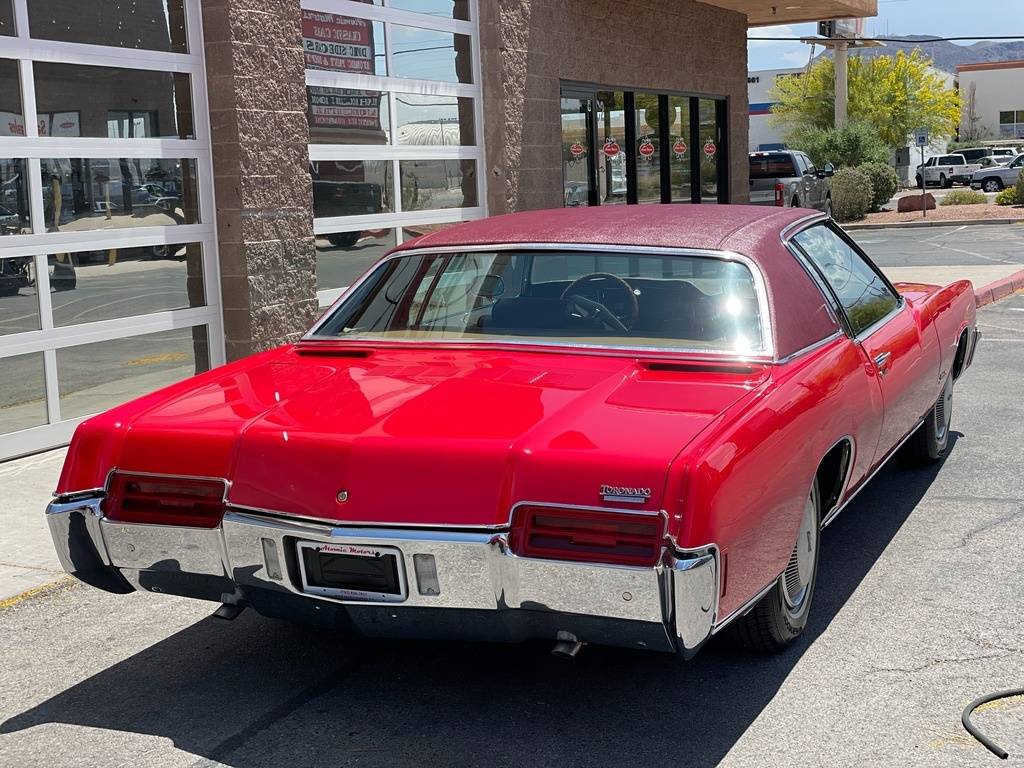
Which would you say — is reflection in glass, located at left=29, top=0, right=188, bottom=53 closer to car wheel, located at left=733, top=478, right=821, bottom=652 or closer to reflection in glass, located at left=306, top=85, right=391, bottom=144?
reflection in glass, located at left=306, top=85, right=391, bottom=144

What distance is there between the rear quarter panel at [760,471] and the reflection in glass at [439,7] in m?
7.82

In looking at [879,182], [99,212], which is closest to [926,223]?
[879,182]

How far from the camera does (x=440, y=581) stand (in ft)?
11.5

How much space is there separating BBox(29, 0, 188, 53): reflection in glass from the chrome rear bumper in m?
5.06

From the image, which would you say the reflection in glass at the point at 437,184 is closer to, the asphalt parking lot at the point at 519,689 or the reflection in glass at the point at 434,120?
the reflection in glass at the point at 434,120

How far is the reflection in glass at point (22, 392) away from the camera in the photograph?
25.4ft

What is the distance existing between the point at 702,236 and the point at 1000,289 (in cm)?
1179

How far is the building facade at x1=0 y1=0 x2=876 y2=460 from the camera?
7.95 meters

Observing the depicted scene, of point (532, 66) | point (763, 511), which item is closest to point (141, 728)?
point (763, 511)

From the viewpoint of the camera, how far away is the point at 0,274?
7.72 metres

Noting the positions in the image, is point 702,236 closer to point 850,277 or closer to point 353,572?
point 850,277

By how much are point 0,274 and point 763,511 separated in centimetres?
561

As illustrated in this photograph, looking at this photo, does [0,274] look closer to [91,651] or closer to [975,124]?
[91,651]

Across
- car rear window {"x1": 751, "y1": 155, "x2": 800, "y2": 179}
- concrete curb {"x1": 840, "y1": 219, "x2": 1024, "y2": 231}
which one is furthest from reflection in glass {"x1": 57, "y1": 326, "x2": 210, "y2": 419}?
concrete curb {"x1": 840, "y1": 219, "x2": 1024, "y2": 231}
